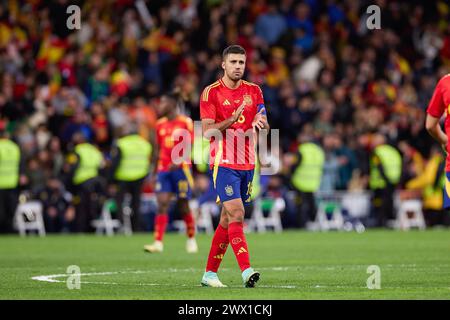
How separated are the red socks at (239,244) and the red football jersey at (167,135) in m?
8.18

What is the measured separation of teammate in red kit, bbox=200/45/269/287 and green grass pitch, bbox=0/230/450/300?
566mm

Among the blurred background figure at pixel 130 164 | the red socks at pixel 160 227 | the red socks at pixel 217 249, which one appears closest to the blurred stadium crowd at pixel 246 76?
the blurred background figure at pixel 130 164

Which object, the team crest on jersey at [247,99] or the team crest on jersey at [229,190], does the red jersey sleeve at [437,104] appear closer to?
the team crest on jersey at [247,99]

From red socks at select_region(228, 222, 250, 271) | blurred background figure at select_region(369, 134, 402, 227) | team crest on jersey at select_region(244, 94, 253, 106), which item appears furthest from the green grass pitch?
blurred background figure at select_region(369, 134, 402, 227)

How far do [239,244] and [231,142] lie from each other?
3.73ft

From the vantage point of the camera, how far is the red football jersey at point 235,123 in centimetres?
1211

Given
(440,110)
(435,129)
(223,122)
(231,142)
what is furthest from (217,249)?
(440,110)

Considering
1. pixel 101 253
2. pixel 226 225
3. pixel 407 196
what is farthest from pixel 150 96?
pixel 226 225

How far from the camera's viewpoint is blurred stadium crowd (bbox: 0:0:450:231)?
2822 cm

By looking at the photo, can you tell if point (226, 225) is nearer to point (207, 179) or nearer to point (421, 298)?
point (421, 298)

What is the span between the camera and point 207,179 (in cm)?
Answer: 2809

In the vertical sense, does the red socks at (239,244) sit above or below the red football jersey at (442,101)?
below

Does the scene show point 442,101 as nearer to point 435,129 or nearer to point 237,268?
point 435,129

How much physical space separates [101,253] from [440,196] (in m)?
12.1
